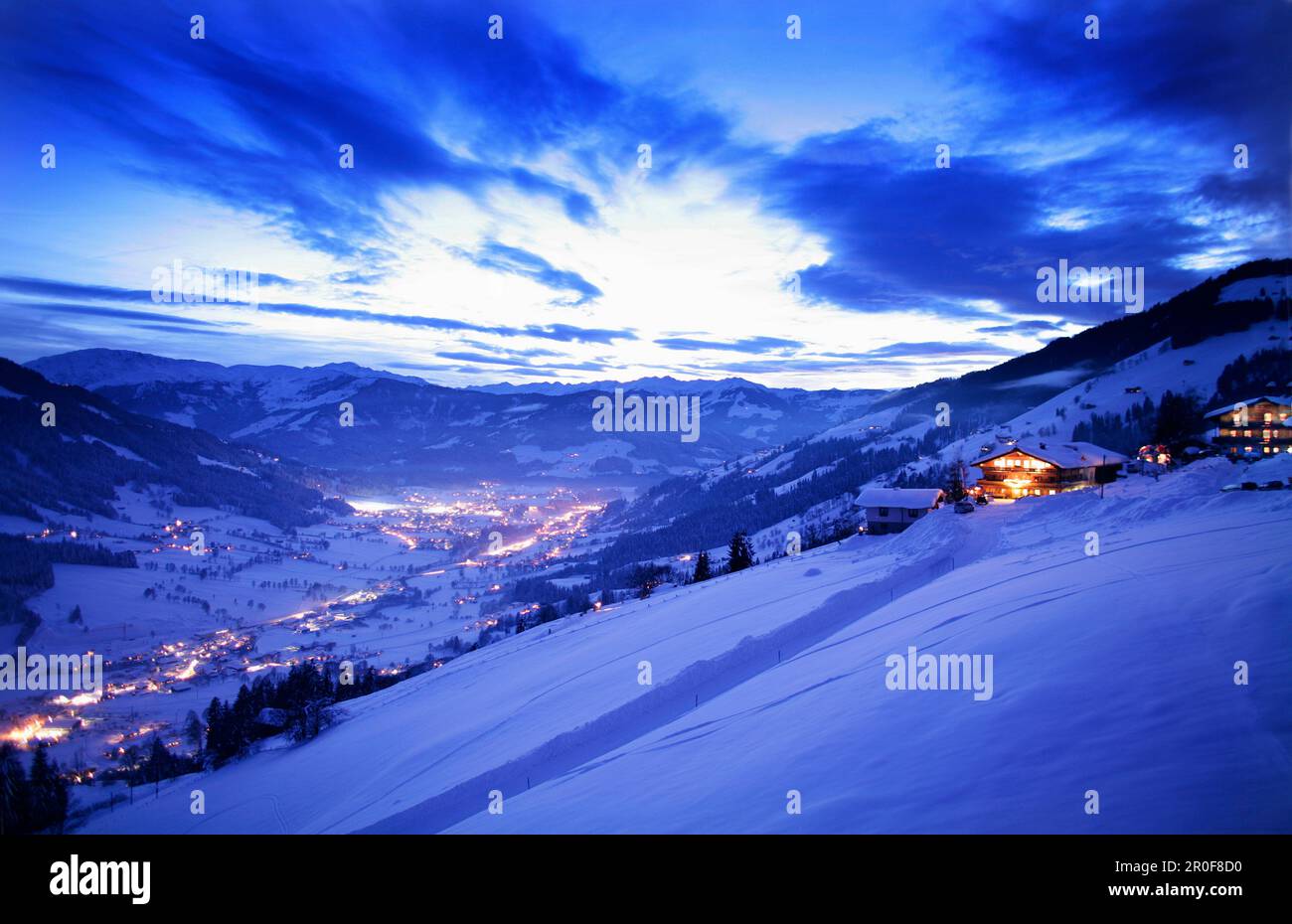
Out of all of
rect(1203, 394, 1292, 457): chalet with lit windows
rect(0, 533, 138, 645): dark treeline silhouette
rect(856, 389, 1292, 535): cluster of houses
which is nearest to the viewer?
rect(856, 389, 1292, 535): cluster of houses

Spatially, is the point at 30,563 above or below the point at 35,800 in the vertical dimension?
above

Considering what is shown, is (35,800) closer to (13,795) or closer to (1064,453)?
(13,795)

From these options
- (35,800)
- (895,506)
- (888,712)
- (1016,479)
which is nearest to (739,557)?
(895,506)

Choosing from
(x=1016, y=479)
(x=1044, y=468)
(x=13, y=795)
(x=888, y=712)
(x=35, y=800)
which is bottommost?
(x=35, y=800)

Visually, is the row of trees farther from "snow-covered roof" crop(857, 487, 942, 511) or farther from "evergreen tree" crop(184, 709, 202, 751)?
"snow-covered roof" crop(857, 487, 942, 511)

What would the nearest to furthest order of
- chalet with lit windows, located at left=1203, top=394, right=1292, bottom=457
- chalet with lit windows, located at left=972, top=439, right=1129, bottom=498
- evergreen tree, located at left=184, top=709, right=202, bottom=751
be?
evergreen tree, located at left=184, top=709, right=202, bottom=751 → chalet with lit windows, located at left=1203, top=394, right=1292, bottom=457 → chalet with lit windows, located at left=972, top=439, right=1129, bottom=498

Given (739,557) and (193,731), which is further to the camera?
(739,557)

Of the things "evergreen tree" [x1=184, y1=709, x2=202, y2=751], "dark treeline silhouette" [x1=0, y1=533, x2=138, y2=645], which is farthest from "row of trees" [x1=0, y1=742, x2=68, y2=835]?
"dark treeline silhouette" [x1=0, y1=533, x2=138, y2=645]
